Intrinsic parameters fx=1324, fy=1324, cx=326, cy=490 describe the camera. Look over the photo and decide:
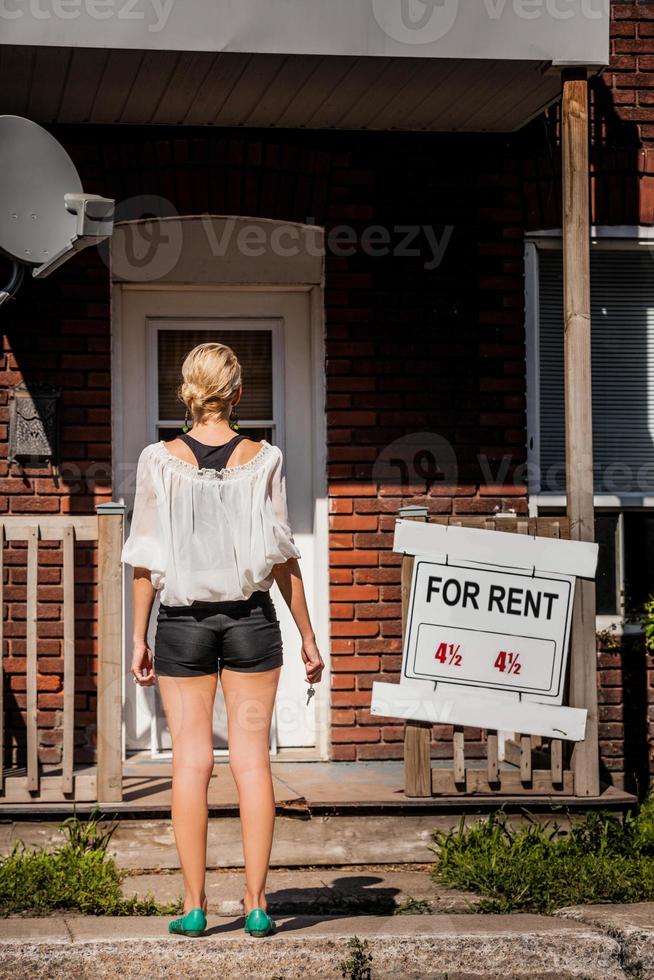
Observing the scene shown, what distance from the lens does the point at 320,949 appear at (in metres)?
4.04

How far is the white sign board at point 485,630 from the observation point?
5430 mm

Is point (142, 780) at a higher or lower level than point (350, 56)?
lower

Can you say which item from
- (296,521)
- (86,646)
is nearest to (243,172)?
(296,521)

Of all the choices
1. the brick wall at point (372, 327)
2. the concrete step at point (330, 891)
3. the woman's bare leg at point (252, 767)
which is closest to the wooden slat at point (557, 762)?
the concrete step at point (330, 891)

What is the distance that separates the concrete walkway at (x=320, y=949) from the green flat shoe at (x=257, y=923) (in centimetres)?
3

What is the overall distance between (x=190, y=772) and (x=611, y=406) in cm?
374

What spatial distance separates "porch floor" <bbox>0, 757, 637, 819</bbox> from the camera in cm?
528

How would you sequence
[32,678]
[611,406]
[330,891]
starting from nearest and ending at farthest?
1. [330,891]
2. [32,678]
3. [611,406]

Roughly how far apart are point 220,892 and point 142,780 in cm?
A: 102

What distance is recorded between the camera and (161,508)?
4.07m

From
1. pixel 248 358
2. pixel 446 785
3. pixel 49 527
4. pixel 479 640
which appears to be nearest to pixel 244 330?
pixel 248 358

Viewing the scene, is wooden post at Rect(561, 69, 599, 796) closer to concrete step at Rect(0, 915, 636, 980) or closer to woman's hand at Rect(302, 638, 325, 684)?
concrete step at Rect(0, 915, 636, 980)

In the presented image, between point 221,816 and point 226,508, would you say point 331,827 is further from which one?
point 226,508

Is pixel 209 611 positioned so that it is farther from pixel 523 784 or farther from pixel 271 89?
pixel 271 89
